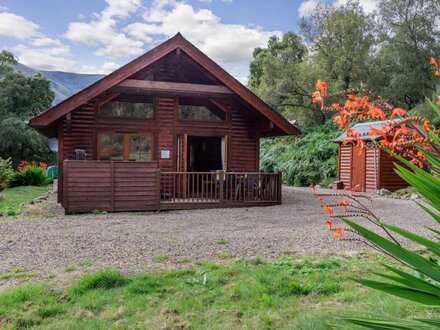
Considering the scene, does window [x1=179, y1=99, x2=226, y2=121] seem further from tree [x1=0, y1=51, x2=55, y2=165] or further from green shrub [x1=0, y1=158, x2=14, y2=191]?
tree [x1=0, y1=51, x2=55, y2=165]

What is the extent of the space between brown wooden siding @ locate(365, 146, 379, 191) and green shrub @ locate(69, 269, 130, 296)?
14477mm

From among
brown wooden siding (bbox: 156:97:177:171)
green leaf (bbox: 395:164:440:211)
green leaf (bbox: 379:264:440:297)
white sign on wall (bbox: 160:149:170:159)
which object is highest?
brown wooden siding (bbox: 156:97:177:171)

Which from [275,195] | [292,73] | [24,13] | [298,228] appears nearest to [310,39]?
[292,73]

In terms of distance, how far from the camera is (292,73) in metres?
28.7

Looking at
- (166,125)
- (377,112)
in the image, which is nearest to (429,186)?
(377,112)

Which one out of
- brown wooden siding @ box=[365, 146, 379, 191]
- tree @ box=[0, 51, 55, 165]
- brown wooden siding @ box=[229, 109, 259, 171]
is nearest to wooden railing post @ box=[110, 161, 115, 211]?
brown wooden siding @ box=[229, 109, 259, 171]

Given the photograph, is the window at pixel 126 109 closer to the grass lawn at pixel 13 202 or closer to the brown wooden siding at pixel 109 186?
the brown wooden siding at pixel 109 186

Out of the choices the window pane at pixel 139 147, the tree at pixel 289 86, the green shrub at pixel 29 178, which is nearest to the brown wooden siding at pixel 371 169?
the window pane at pixel 139 147

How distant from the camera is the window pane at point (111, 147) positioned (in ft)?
37.4

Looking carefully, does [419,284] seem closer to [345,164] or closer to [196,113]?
[196,113]

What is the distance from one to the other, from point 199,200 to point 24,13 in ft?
50.1

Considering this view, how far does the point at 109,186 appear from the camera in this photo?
9.55 m

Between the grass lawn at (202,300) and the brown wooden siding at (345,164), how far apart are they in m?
14.6

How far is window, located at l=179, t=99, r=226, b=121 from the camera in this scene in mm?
12180
